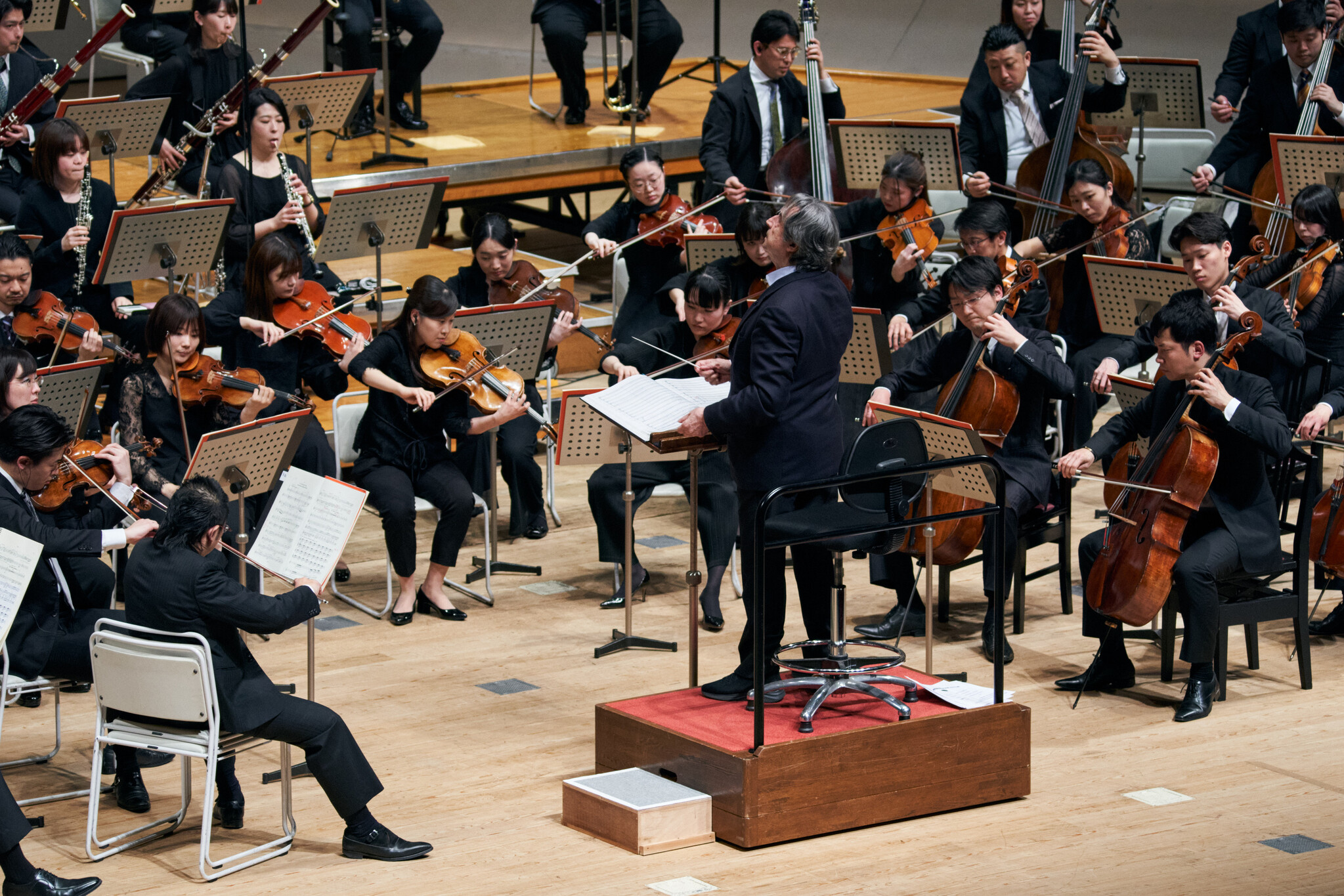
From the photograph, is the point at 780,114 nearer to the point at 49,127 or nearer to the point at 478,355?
the point at 478,355

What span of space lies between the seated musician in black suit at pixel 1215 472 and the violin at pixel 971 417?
1.01ft

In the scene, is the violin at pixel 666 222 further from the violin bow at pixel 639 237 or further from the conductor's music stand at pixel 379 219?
the conductor's music stand at pixel 379 219

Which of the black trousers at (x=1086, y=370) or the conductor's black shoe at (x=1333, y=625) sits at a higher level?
the black trousers at (x=1086, y=370)

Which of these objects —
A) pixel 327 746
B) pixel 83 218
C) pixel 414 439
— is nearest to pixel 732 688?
pixel 327 746

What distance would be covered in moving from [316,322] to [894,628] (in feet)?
6.94

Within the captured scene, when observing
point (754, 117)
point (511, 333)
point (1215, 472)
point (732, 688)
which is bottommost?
point (732, 688)

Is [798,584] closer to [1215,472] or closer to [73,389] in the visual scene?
[1215,472]

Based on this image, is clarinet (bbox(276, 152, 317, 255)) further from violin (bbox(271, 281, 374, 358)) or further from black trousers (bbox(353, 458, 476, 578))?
black trousers (bbox(353, 458, 476, 578))

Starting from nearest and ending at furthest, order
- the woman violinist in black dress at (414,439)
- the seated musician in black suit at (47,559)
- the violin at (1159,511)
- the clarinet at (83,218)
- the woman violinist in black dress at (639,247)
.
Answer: the seated musician in black suit at (47,559)
the violin at (1159,511)
the woman violinist in black dress at (414,439)
the clarinet at (83,218)
the woman violinist in black dress at (639,247)

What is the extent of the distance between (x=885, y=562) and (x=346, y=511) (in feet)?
6.19

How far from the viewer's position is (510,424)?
6020mm

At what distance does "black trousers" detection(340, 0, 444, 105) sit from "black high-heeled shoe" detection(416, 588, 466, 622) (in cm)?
374

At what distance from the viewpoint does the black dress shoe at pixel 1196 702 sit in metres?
4.48

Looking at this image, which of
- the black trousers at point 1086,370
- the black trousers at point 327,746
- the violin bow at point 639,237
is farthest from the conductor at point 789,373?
the violin bow at point 639,237
